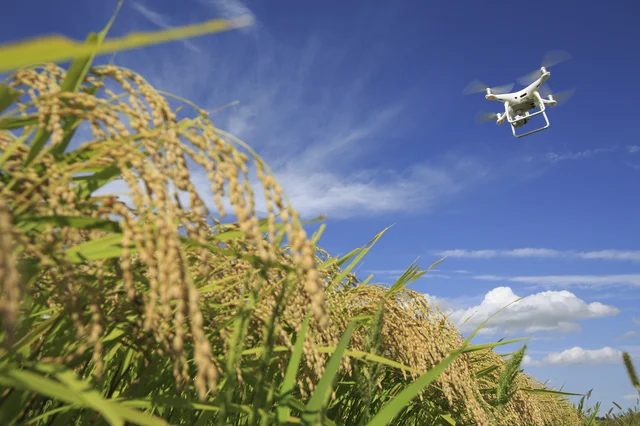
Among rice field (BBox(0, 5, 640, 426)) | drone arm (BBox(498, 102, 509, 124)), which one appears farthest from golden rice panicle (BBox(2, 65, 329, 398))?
drone arm (BBox(498, 102, 509, 124))

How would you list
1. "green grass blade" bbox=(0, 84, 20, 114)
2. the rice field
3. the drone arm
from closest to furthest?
1. the rice field
2. "green grass blade" bbox=(0, 84, 20, 114)
3. the drone arm

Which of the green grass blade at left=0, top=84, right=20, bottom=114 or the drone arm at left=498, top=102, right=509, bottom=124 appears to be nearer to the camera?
the green grass blade at left=0, top=84, right=20, bottom=114

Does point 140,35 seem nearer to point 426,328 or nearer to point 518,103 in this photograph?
point 426,328

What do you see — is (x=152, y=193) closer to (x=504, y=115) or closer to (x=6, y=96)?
(x=6, y=96)

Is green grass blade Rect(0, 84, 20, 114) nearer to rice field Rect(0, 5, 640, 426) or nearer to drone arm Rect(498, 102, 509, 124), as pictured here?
rice field Rect(0, 5, 640, 426)

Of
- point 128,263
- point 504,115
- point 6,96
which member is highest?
point 504,115

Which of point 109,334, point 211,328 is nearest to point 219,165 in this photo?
point 211,328

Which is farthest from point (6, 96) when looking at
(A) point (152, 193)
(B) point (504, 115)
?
(B) point (504, 115)

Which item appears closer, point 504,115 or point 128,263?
point 128,263

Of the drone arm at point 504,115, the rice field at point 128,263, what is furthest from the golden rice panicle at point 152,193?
the drone arm at point 504,115

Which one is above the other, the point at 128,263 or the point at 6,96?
the point at 6,96

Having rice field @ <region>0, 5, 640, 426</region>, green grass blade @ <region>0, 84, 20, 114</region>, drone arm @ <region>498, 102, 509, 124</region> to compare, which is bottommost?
rice field @ <region>0, 5, 640, 426</region>
